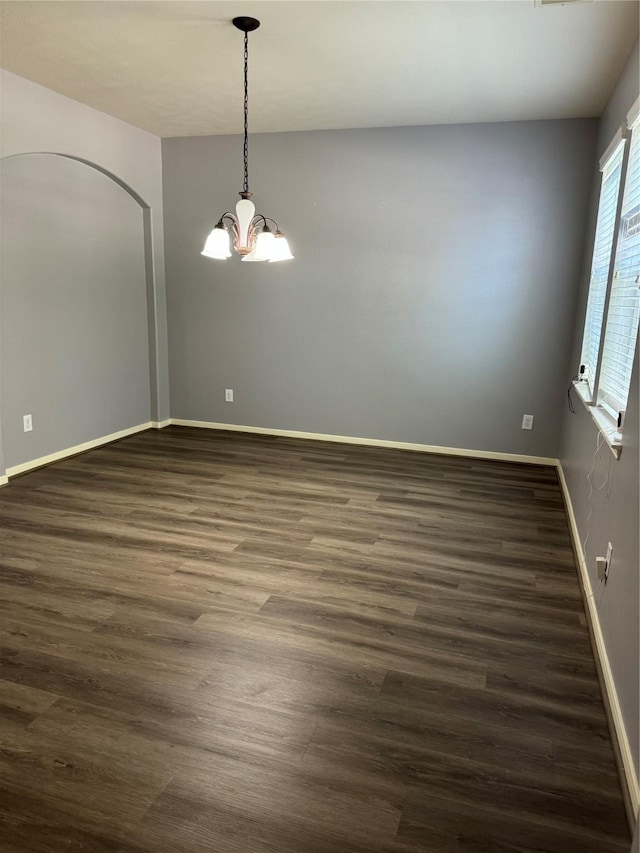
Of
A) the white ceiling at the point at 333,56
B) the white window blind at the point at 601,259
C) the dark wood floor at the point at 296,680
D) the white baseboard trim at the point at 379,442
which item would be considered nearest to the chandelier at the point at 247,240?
the white ceiling at the point at 333,56

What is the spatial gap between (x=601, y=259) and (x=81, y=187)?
3.86m

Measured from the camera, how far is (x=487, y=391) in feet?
16.4

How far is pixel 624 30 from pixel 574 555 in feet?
8.63

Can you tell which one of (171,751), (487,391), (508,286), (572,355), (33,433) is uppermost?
(508,286)

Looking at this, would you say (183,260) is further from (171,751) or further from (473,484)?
(171,751)

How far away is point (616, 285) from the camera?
9.84 ft

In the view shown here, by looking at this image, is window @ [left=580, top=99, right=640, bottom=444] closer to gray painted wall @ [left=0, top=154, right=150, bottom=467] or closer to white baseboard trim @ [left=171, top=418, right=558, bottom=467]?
white baseboard trim @ [left=171, top=418, right=558, bottom=467]

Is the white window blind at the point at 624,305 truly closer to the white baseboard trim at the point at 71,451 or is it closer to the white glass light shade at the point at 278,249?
the white glass light shade at the point at 278,249

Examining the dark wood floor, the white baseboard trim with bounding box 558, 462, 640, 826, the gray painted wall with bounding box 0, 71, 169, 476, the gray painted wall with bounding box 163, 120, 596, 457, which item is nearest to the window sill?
A: the white baseboard trim with bounding box 558, 462, 640, 826

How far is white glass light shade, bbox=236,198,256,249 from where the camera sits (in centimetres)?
318

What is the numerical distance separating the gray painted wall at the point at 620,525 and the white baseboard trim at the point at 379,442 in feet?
4.46

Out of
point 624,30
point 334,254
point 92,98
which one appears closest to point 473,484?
point 334,254

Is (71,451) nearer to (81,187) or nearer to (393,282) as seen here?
(81,187)

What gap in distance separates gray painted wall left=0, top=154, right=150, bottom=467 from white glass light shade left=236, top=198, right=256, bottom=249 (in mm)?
1875
